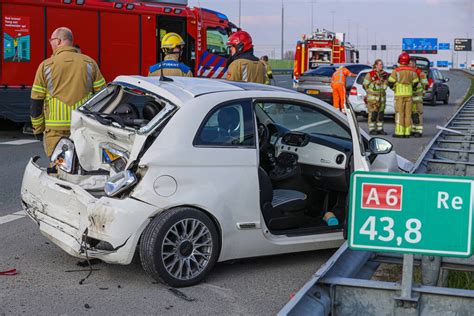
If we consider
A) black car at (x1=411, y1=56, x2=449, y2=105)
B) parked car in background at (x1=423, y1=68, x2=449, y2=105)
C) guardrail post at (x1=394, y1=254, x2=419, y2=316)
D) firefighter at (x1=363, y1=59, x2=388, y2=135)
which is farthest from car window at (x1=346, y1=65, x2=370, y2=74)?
guardrail post at (x1=394, y1=254, x2=419, y2=316)

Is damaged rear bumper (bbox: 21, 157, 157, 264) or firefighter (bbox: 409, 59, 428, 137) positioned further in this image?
firefighter (bbox: 409, 59, 428, 137)

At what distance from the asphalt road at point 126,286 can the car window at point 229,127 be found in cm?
102

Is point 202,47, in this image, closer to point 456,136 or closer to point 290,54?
point 456,136

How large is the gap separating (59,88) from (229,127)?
239cm

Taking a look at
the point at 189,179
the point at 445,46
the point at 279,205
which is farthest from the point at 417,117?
the point at 445,46

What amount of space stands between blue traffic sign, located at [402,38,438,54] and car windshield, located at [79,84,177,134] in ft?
322

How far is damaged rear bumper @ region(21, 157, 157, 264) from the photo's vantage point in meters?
5.15

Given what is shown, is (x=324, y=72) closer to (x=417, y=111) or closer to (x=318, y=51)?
(x=417, y=111)

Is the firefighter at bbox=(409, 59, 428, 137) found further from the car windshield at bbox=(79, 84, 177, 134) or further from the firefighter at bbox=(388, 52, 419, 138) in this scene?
the car windshield at bbox=(79, 84, 177, 134)

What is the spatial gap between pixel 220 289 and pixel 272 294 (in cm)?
38

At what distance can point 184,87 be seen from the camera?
5.89m

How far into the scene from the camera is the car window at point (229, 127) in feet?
18.3

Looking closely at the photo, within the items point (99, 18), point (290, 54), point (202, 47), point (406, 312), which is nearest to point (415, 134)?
point (202, 47)

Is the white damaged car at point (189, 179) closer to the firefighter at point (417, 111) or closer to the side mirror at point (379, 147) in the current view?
the side mirror at point (379, 147)
